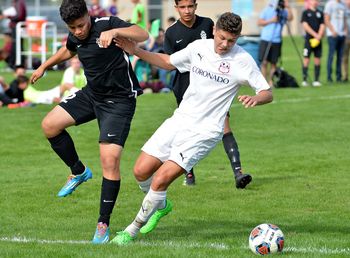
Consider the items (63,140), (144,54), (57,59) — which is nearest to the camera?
(144,54)

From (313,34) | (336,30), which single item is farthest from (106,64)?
(336,30)

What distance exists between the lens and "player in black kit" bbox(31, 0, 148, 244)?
843 cm

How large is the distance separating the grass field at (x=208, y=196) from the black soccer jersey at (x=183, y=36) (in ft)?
4.36

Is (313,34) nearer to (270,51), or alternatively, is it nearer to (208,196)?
(270,51)

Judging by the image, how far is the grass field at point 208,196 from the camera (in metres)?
8.15

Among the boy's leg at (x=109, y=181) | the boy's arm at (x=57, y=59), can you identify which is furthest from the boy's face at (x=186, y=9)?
the boy's leg at (x=109, y=181)

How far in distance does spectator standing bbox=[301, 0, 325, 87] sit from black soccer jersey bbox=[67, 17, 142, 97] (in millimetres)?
16725

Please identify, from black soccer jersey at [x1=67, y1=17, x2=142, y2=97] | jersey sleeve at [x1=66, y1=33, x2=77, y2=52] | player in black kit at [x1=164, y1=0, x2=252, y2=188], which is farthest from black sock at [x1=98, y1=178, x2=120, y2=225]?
player in black kit at [x1=164, y1=0, x2=252, y2=188]

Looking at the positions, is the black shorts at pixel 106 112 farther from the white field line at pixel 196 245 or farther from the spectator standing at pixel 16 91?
the spectator standing at pixel 16 91

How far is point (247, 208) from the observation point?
1019 centimetres

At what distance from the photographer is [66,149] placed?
973 cm

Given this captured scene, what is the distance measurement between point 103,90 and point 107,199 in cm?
110

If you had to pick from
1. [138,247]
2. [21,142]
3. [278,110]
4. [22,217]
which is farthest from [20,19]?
[138,247]

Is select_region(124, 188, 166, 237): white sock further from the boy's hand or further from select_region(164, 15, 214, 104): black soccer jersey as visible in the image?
select_region(164, 15, 214, 104): black soccer jersey
